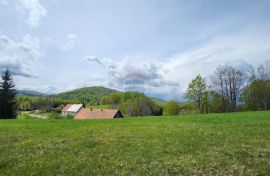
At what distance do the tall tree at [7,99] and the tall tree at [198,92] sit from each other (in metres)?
57.7

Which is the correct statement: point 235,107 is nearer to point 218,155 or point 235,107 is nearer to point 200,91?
point 200,91

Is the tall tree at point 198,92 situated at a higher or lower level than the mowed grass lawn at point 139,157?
higher

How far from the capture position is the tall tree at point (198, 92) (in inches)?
Answer: 3436

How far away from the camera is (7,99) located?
7012 centimetres

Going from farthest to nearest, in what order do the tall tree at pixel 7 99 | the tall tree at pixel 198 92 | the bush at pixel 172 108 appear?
the bush at pixel 172 108 → the tall tree at pixel 198 92 → the tall tree at pixel 7 99

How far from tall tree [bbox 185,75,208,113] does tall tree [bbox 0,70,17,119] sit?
57.7 metres

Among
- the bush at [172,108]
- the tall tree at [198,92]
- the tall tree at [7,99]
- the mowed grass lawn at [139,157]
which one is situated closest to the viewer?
the mowed grass lawn at [139,157]

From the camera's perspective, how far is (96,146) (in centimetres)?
1559

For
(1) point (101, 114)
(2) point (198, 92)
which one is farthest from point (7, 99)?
(2) point (198, 92)

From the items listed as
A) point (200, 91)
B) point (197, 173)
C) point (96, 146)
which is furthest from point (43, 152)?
point (200, 91)

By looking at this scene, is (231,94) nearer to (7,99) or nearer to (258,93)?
(258,93)

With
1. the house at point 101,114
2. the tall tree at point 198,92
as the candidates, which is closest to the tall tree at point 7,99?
the house at point 101,114

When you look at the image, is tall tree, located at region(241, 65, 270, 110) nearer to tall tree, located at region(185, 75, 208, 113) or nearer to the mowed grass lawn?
tall tree, located at region(185, 75, 208, 113)

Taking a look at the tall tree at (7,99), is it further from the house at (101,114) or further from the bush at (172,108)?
the bush at (172,108)
